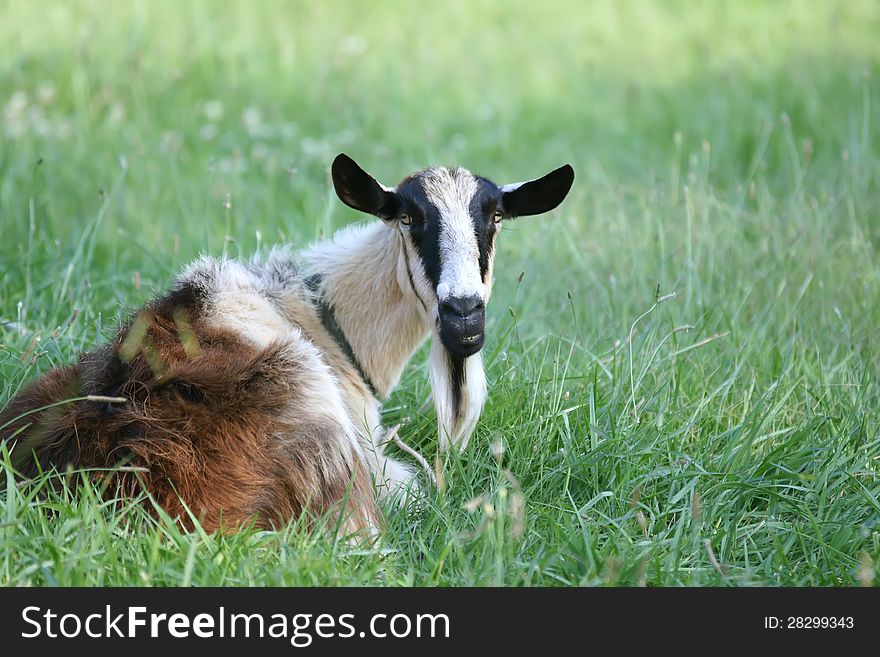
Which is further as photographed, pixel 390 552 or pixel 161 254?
pixel 161 254

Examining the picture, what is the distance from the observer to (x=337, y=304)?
174 inches

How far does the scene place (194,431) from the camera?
11.6 ft

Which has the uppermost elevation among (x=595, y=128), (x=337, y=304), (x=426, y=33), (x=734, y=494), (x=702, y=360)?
(x=426, y=33)

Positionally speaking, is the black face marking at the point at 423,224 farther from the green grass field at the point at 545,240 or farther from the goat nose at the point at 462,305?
the green grass field at the point at 545,240

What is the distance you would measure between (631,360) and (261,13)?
6.78 m

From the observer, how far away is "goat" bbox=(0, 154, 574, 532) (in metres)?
3.51

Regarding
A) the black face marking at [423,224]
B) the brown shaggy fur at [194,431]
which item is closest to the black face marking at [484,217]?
the black face marking at [423,224]

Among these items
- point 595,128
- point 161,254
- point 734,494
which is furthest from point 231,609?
point 595,128

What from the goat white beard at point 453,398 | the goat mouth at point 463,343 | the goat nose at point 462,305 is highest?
the goat nose at point 462,305

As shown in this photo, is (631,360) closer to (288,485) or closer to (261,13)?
(288,485)

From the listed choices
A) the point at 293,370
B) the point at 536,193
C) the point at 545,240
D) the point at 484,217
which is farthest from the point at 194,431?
the point at 545,240

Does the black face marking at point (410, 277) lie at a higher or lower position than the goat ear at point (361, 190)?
lower

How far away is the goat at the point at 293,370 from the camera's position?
3506mm

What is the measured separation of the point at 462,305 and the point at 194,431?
101 cm
